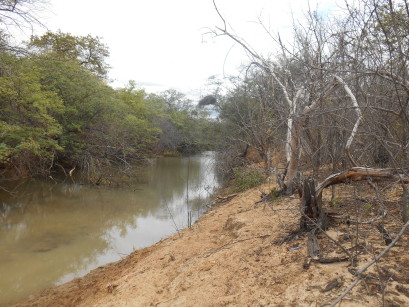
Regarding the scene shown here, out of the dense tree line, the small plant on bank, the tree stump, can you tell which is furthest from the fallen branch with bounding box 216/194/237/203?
the tree stump

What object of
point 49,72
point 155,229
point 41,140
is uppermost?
point 49,72

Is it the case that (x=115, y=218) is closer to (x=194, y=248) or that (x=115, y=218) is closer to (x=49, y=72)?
(x=194, y=248)

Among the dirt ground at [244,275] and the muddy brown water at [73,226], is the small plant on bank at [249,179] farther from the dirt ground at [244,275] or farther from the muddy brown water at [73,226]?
the dirt ground at [244,275]

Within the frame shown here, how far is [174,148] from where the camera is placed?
31.6m

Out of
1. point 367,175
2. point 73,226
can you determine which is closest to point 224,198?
point 73,226

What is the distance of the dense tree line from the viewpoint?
1061 centimetres

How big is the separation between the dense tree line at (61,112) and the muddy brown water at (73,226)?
1.53 meters

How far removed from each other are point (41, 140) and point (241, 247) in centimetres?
975

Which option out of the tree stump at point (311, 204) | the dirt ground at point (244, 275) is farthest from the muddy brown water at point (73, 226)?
the tree stump at point (311, 204)

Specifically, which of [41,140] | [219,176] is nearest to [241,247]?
[41,140]

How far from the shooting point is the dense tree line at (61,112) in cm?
1061

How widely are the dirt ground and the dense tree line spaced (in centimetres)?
494

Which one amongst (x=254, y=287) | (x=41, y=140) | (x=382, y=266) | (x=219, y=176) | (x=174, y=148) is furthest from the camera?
(x=174, y=148)

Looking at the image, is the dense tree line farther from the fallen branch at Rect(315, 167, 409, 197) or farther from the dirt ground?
the fallen branch at Rect(315, 167, 409, 197)
